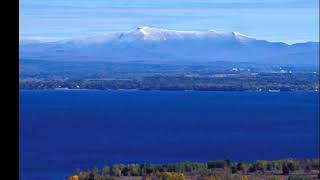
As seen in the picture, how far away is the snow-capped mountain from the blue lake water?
32084mm

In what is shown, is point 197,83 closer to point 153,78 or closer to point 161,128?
Answer: point 153,78

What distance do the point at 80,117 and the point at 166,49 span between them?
65.5 m

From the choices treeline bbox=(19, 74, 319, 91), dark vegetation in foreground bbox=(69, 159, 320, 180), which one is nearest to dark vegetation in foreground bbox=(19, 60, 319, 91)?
treeline bbox=(19, 74, 319, 91)

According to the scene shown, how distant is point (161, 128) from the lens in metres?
40.5

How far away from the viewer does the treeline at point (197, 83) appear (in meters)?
63.3

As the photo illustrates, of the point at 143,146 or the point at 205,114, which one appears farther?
the point at 205,114

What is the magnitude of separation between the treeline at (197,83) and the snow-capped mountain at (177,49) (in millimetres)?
25984

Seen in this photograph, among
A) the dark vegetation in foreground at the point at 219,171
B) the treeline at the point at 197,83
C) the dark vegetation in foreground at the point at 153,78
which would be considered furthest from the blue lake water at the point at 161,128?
the dark vegetation in foreground at the point at 219,171

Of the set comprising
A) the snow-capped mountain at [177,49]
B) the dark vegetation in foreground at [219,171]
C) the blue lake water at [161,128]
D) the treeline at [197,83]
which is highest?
the snow-capped mountain at [177,49]

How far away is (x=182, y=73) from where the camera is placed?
7788 centimetres

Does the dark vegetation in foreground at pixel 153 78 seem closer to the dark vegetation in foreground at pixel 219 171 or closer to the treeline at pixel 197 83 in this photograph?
the treeline at pixel 197 83

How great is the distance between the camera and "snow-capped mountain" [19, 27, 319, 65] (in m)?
100

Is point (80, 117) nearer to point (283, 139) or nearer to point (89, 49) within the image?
point (283, 139)
